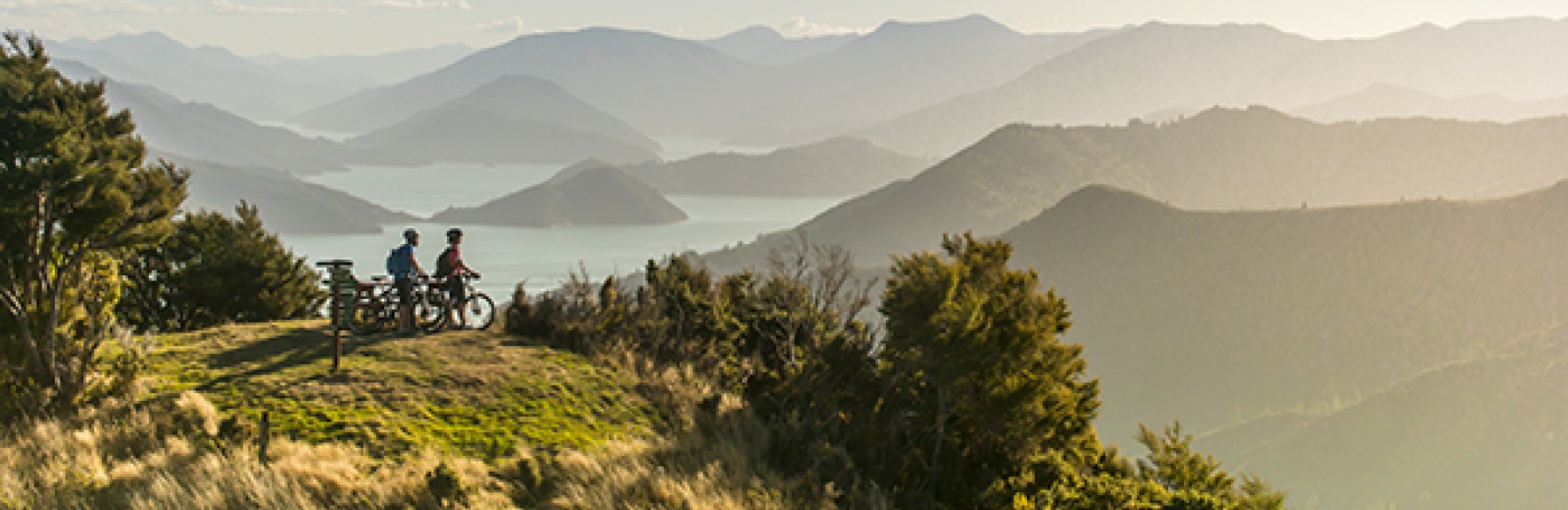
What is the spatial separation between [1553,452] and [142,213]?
146 metres

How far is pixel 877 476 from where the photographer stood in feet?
47.8

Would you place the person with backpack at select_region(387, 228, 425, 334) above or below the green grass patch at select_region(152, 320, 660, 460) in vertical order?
above

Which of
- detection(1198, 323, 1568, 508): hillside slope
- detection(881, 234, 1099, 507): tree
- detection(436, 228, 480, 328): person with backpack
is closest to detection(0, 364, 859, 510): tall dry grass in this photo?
detection(881, 234, 1099, 507): tree

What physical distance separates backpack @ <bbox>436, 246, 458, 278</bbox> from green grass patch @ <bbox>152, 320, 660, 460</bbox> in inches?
42.6

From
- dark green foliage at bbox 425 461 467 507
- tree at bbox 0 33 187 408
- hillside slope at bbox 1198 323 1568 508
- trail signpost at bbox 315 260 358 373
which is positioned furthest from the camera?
hillside slope at bbox 1198 323 1568 508

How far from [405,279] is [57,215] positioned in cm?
487

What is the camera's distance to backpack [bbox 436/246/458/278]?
54.0 ft

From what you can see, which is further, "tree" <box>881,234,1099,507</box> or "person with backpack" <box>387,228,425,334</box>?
"person with backpack" <box>387,228,425,334</box>

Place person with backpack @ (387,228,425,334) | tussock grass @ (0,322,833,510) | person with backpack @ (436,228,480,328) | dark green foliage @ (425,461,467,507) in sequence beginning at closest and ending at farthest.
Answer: tussock grass @ (0,322,833,510) < dark green foliage @ (425,461,467,507) < person with backpack @ (387,228,425,334) < person with backpack @ (436,228,480,328)

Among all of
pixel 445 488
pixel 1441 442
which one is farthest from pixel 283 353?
Result: pixel 1441 442

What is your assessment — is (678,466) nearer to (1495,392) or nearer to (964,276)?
(964,276)

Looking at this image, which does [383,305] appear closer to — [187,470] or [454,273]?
[454,273]

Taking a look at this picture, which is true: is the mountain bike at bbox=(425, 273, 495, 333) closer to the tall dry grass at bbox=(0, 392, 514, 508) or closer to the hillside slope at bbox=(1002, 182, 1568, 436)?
the tall dry grass at bbox=(0, 392, 514, 508)

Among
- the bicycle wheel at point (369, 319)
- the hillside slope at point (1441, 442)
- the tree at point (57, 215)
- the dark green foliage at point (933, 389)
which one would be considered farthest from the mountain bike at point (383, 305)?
A: the hillside slope at point (1441, 442)
